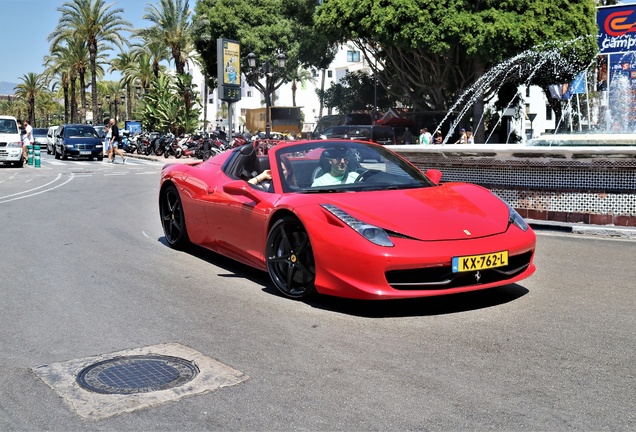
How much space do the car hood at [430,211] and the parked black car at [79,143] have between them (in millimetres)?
32457

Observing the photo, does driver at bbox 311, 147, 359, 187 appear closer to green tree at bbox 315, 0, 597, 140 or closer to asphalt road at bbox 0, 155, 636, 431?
asphalt road at bbox 0, 155, 636, 431

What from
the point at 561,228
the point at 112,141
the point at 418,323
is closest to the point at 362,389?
the point at 418,323

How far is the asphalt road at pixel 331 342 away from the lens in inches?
144

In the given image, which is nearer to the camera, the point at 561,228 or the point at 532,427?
the point at 532,427

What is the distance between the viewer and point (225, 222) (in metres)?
7.23

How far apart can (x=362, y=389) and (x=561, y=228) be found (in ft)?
→ 23.8

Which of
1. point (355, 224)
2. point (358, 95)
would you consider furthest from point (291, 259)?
point (358, 95)

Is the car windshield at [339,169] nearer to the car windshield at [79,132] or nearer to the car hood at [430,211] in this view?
the car hood at [430,211]

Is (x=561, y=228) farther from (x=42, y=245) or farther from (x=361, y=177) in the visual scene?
(x=42, y=245)

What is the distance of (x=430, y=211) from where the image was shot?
5848 millimetres

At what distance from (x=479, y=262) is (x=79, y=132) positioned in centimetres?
3482

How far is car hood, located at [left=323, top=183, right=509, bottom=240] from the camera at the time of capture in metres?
5.55

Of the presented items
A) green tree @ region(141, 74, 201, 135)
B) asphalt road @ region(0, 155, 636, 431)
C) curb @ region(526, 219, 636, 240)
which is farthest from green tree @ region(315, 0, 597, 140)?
asphalt road @ region(0, 155, 636, 431)

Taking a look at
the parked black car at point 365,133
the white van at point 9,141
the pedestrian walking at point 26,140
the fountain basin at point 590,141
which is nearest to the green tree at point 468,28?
the parked black car at point 365,133
